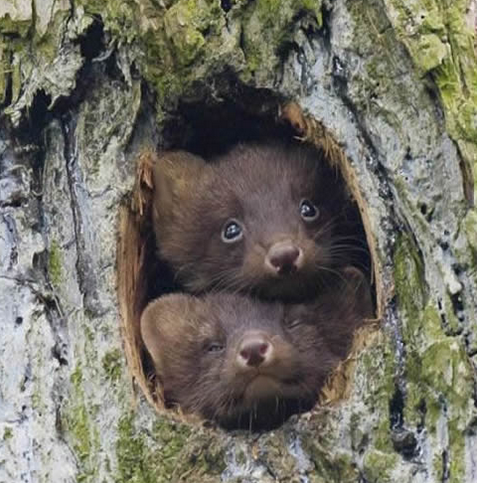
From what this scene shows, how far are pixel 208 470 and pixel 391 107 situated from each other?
1.24m

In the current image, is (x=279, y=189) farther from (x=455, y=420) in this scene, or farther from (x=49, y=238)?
(x=455, y=420)

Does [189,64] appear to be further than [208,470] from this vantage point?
Yes

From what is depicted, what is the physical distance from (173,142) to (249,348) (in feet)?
2.73

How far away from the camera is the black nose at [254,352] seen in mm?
5016

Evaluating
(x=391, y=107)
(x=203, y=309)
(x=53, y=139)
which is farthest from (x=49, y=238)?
(x=391, y=107)

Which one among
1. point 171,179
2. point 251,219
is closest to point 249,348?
point 251,219

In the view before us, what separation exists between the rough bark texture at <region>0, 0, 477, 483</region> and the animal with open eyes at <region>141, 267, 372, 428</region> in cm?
33

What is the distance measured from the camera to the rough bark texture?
4473 mm

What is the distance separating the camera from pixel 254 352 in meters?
5.01

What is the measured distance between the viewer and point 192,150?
18.9 feet

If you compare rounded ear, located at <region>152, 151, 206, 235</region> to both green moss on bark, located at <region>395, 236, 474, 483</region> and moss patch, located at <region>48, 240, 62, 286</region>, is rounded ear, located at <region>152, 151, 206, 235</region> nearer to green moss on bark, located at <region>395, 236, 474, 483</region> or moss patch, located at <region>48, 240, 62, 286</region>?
moss patch, located at <region>48, 240, 62, 286</region>

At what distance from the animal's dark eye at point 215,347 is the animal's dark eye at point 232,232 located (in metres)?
0.37

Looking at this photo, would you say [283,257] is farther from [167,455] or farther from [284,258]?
[167,455]

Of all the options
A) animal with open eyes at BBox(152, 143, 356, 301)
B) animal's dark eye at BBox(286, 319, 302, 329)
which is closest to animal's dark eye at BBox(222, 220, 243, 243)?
animal with open eyes at BBox(152, 143, 356, 301)
